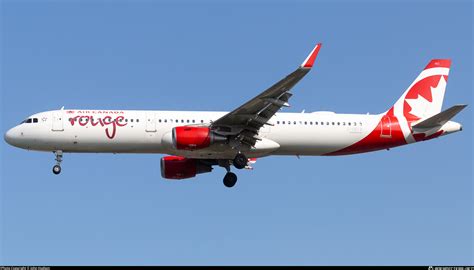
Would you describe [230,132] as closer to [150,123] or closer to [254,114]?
[254,114]

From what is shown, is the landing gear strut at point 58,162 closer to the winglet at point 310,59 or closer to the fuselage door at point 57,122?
the fuselage door at point 57,122

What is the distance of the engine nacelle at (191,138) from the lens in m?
54.5

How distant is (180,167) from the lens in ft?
198

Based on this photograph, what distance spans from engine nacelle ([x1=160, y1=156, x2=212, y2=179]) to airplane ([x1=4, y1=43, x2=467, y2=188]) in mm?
829

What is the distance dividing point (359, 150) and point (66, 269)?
975 inches

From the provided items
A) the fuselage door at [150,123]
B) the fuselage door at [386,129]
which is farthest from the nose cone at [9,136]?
the fuselage door at [386,129]

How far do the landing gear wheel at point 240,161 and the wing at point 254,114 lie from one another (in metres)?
0.77

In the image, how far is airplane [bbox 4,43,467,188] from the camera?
2178 inches

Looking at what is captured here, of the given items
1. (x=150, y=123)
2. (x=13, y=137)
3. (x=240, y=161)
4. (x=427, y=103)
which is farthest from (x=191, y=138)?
(x=427, y=103)

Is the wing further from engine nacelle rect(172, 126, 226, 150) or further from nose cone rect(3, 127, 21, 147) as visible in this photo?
nose cone rect(3, 127, 21, 147)

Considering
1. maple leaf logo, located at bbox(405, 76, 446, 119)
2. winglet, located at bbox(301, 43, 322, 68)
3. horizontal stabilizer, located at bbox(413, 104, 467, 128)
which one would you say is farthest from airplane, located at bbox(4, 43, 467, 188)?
winglet, located at bbox(301, 43, 322, 68)

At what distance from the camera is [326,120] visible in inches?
2295

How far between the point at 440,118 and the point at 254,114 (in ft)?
35.3

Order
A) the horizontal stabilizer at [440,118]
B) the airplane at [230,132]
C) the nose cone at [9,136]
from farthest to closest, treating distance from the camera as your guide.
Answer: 1. the nose cone at [9,136]
2. the horizontal stabilizer at [440,118]
3. the airplane at [230,132]
